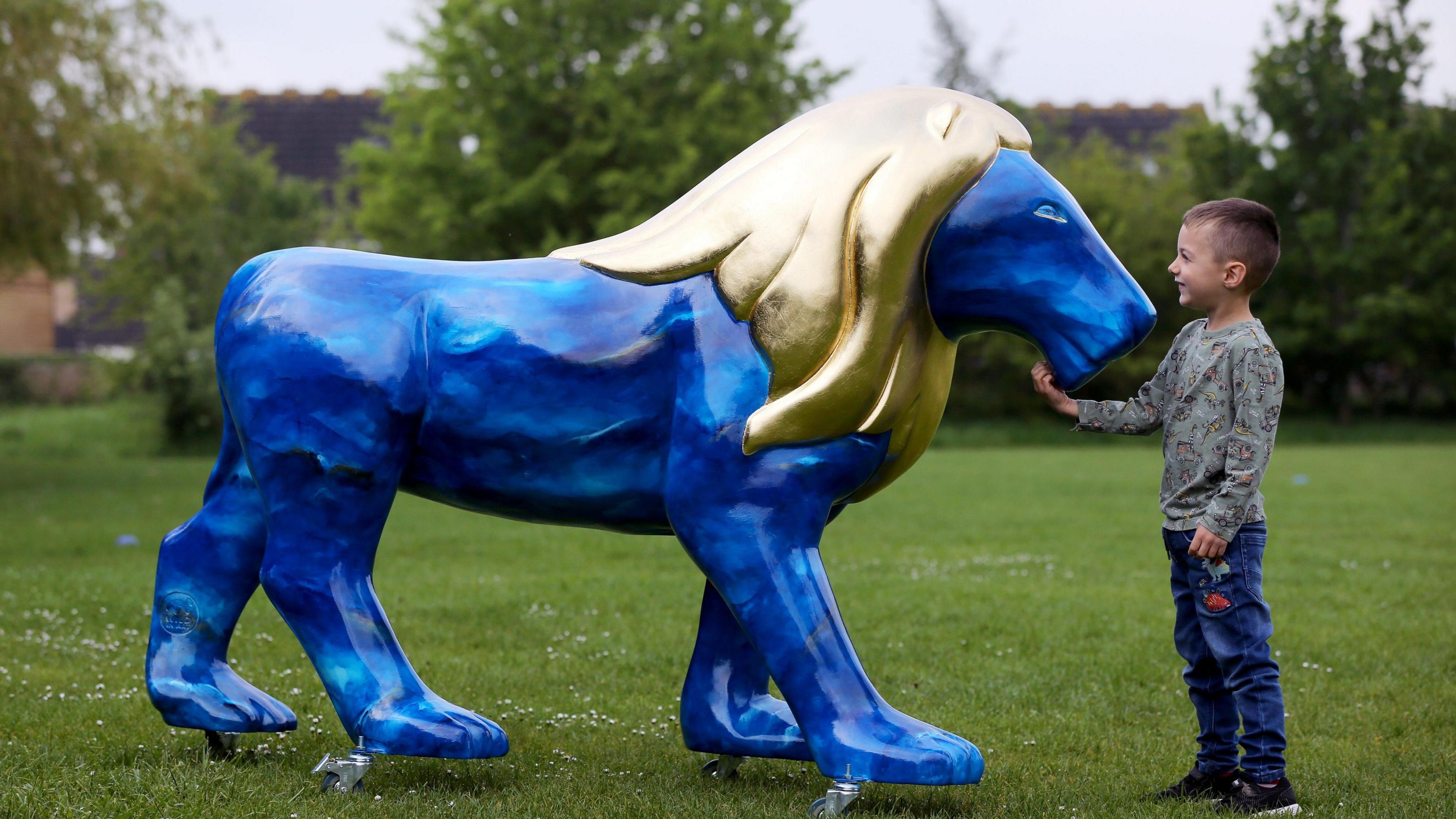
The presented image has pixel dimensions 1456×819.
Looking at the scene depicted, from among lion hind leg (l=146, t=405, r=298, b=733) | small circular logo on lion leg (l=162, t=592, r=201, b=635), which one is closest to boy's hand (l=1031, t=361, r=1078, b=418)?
lion hind leg (l=146, t=405, r=298, b=733)

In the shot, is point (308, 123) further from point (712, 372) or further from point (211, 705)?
point (712, 372)

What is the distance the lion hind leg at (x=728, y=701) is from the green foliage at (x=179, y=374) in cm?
1573

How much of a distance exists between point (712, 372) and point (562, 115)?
A: 1898 centimetres

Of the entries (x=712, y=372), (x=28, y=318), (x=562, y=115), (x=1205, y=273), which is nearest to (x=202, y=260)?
A: (x=28, y=318)

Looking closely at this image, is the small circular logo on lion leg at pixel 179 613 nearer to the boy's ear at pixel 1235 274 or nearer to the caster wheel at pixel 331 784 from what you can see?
the caster wheel at pixel 331 784

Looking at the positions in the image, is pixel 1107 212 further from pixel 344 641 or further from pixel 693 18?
pixel 344 641

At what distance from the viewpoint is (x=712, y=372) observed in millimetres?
3062

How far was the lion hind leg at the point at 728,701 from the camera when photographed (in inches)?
136

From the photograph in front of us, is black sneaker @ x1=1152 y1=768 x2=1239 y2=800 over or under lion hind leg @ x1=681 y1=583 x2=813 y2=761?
under

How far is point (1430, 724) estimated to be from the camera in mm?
4434

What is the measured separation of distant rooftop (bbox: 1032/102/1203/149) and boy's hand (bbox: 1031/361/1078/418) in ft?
99.8

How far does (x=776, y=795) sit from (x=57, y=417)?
19.0 m

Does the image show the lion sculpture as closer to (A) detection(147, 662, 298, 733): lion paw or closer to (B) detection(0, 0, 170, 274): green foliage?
(A) detection(147, 662, 298, 733): lion paw

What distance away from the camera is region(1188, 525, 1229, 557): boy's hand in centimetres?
325
